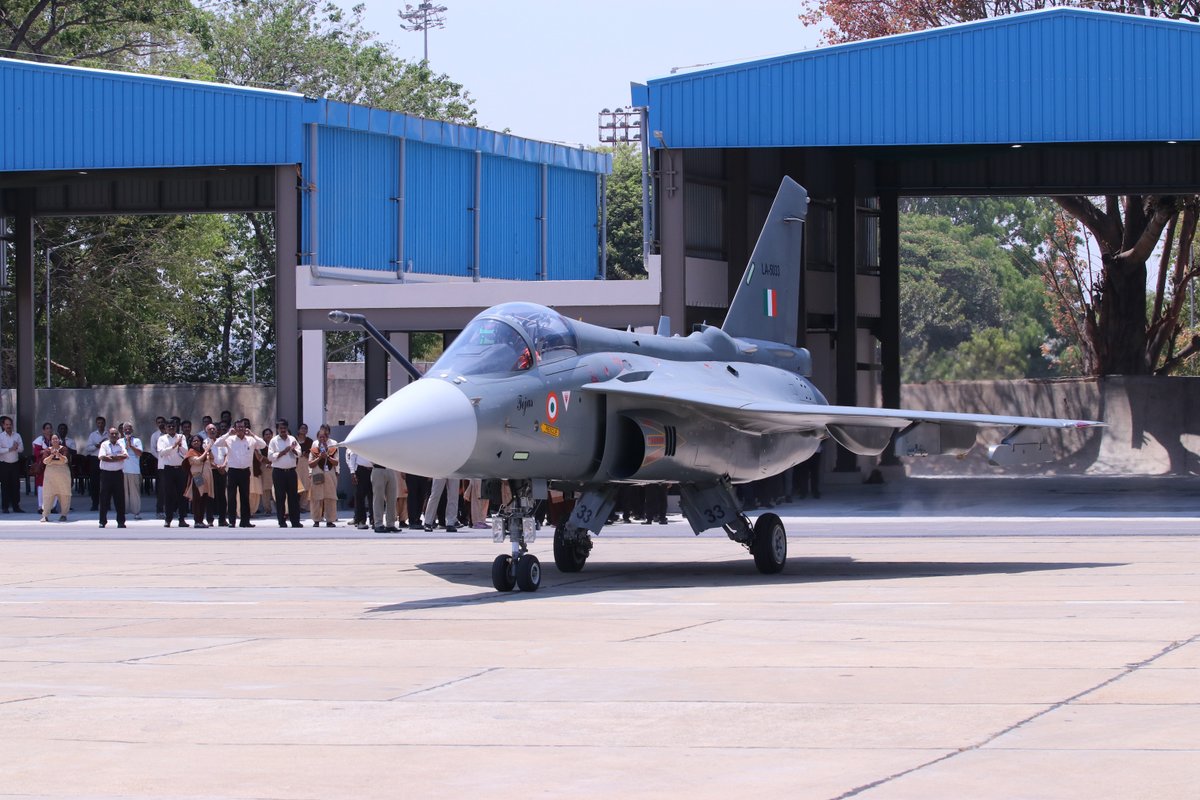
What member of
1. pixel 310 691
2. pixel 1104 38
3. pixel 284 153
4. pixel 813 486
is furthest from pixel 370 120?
pixel 310 691

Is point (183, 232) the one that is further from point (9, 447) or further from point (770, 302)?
point (770, 302)

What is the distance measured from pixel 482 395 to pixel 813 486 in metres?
18.8

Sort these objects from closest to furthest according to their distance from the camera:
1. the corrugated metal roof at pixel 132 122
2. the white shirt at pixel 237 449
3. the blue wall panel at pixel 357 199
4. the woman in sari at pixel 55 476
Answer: the white shirt at pixel 237 449
the woman in sari at pixel 55 476
the corrugated metal roof at pixel 132 122
the blue wall panel at pixel 357 199

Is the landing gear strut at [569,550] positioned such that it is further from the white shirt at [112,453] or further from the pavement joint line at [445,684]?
the white shirt at [112,453]

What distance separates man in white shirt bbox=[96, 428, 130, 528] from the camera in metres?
26.3

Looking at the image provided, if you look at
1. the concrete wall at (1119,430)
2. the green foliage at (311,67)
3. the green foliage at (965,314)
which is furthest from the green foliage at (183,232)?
the green foliage at (965,314)

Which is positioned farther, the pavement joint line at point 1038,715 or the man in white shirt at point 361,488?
the man in white shirt at point 361,488

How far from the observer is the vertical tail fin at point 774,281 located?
20078 mm

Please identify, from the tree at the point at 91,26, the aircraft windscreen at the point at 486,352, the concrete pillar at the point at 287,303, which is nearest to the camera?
the aircraft windscreen at the point at 486,352

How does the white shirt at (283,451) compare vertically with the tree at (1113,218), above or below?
below

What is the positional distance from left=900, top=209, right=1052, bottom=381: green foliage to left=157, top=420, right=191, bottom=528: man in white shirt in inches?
3213

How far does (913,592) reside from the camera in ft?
48.9

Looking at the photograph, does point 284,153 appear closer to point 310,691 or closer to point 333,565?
point 333,565

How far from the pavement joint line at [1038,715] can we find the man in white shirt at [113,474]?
1935cm
